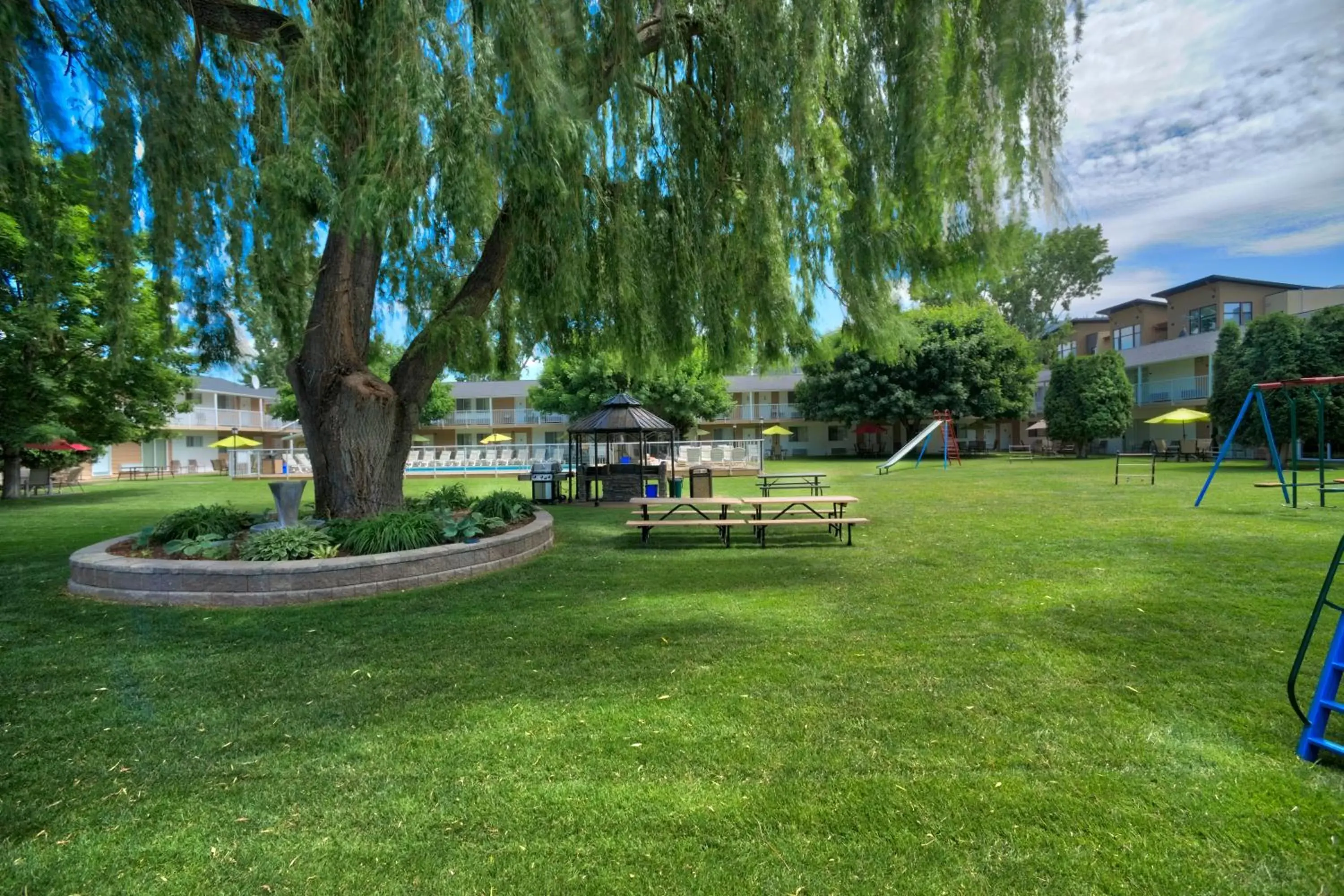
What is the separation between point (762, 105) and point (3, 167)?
6679 millimetres

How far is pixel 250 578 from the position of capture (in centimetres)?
653

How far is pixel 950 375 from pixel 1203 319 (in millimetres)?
15632

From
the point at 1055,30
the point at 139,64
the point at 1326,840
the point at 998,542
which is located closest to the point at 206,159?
the point at 139,64

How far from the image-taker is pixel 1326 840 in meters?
2.61

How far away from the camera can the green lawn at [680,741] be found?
2539 mm

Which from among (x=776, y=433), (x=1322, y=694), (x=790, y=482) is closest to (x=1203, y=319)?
(x=776, y=433)

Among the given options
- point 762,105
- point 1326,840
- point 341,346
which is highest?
point 762,105

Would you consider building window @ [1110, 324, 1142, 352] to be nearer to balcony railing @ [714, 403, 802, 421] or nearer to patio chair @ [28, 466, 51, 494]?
balcony railing @ [714, 403, 802, 421]

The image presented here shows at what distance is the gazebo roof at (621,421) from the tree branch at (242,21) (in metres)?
9.54

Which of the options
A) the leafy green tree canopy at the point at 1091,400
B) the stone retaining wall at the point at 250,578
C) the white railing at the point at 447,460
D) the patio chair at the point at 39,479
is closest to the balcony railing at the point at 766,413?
the leafy green tree canopy at the point at 1091,400

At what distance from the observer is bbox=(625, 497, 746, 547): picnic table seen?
9.59 metres

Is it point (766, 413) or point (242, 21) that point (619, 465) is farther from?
point (766, 413)

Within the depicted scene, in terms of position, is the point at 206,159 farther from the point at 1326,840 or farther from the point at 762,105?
the point at 1326,840

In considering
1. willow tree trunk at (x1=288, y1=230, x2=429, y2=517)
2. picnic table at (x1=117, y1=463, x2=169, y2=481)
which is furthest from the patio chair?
willow tree trunk at (x1=288, y1=230, x2=429, y2=517)
